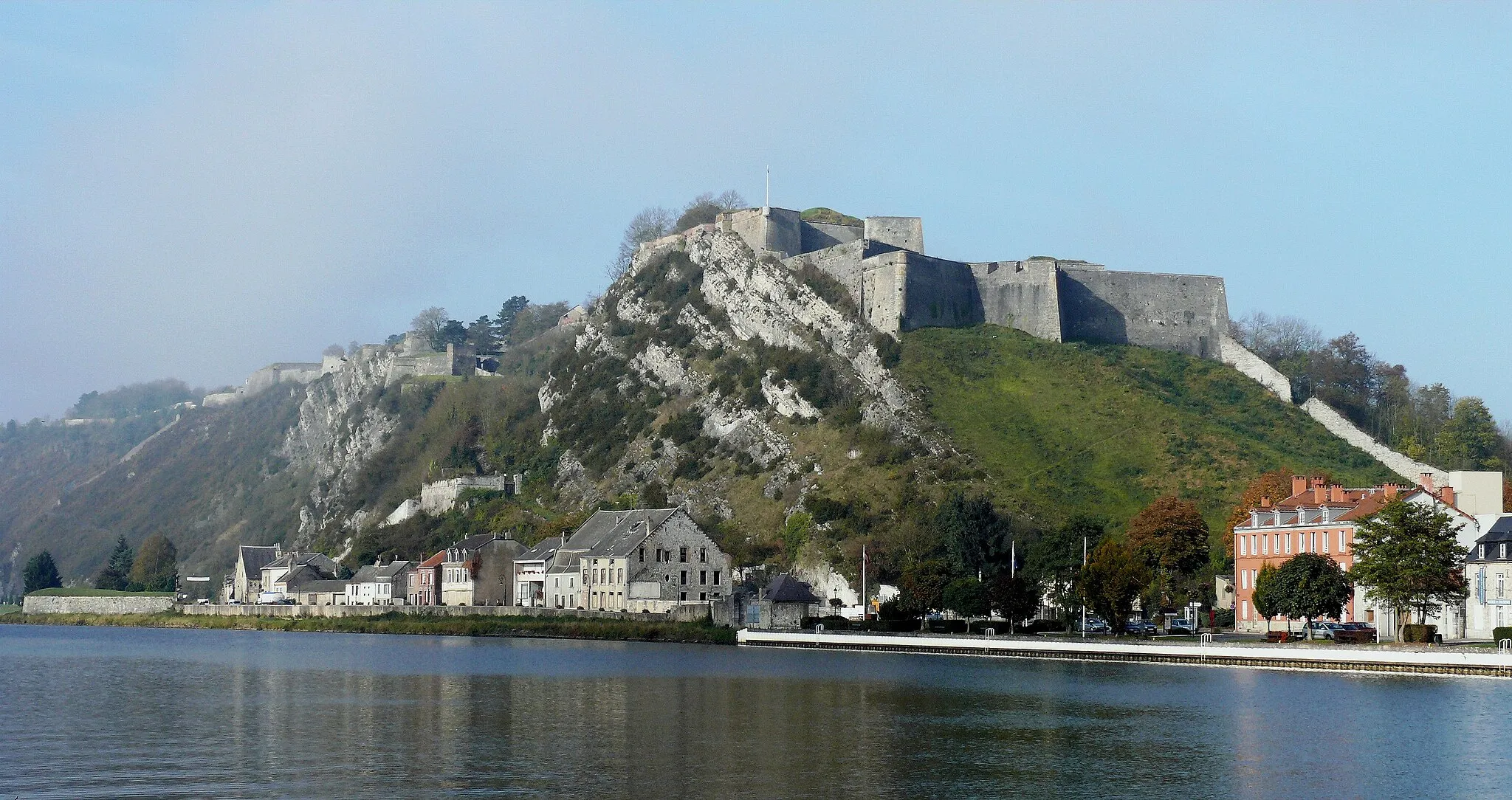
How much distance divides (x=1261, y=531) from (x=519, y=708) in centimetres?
4112

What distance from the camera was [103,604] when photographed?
12244cm

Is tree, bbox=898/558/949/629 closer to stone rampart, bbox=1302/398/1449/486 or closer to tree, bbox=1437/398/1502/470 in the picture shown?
stone rampart, bbox=1302/398/1449/486

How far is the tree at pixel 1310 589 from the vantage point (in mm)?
59312

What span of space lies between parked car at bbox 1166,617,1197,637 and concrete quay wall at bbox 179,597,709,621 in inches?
883

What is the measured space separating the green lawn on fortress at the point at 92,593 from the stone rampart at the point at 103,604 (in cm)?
38

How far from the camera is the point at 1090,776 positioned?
98.9ft

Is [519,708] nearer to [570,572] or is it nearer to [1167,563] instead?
[1167,563]

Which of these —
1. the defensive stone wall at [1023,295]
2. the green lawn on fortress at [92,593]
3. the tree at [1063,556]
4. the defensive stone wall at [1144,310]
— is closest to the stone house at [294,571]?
the green lawn on fortress at [92,593]

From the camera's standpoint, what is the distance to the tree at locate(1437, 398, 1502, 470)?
95.8 metres

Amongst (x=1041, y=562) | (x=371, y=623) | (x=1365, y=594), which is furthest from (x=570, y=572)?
(x=1365, y=594)

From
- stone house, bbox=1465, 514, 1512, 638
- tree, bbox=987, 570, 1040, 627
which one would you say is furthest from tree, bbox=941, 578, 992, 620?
stone house, bbox=1465, 514, 1512, 638

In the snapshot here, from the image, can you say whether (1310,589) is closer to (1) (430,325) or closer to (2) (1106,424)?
(2) (1106,424)

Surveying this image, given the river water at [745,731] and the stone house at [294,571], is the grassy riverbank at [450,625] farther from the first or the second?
the river water at [745,731]

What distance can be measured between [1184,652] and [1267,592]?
5.67 m
